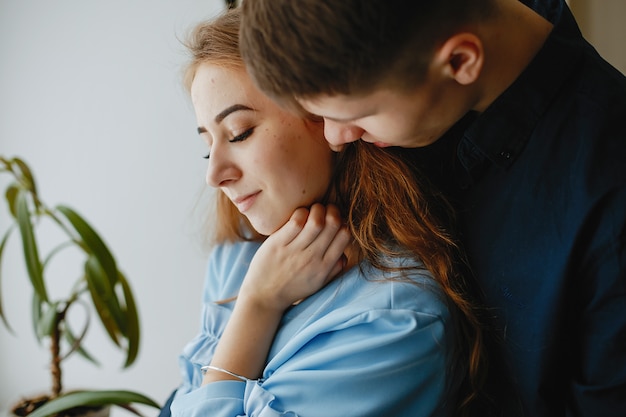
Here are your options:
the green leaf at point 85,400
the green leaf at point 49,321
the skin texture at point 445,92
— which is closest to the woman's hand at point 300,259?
the skin texture at point 445,92

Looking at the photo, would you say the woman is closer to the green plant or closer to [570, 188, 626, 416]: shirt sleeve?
[570, 188, 626, 416]: shirt sleeve

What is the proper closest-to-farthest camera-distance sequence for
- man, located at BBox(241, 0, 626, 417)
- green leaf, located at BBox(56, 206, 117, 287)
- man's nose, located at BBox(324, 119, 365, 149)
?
man, located at BBox(241, 0, 626, 417) < man's nose, located at BBox(324, 119, 365, 149) < green leaf, located at BBox(56, 206, 117, 287)

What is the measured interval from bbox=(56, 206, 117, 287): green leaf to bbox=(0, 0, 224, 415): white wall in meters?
0.31

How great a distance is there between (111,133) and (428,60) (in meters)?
1.36

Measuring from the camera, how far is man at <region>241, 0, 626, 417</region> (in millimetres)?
657

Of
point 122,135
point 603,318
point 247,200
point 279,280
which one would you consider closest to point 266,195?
point 247,200

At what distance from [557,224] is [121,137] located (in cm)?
141

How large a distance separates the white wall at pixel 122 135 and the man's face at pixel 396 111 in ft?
3.25

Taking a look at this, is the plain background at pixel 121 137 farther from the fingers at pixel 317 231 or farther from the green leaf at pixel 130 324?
the fingers at pixel 317 231

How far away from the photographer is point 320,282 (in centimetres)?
99

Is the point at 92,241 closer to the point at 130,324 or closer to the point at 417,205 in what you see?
the point at 130,324

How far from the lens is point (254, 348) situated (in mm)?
986

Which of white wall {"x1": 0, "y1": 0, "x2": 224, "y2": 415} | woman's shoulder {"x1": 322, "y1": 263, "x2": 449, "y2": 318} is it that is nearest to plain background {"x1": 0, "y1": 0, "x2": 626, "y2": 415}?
white wall {"x1": 0, "y1": 0, "x2": 224, "y2": 415}

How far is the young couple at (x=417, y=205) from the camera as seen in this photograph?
0.68 m
